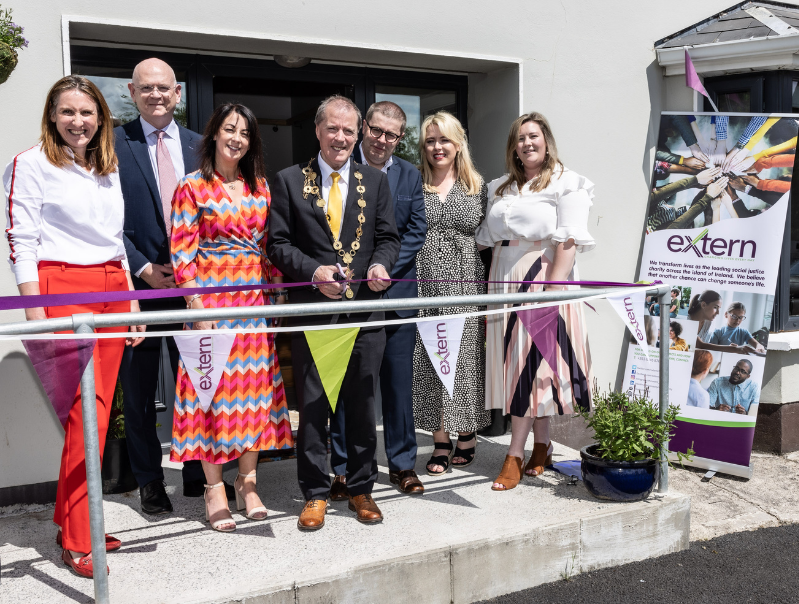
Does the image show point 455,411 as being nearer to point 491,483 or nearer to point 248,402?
point 491,483

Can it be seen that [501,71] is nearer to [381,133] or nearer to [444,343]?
[381,133]

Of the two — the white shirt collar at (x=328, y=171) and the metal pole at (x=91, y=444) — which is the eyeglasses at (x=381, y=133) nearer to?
the white shirt collar at (x=328, y=171)

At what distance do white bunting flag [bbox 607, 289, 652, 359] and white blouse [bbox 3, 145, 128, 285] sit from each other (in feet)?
7.72

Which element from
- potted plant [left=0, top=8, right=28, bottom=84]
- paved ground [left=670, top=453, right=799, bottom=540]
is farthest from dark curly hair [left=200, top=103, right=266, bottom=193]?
paved ground [left=670, top=453, right=799, bottom=540]

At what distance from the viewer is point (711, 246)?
5.54 meters

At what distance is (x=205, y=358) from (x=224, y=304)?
36 centimetres

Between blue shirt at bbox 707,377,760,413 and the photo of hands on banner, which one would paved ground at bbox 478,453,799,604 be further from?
the photo of hands on banner

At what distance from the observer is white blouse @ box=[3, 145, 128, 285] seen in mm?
2969

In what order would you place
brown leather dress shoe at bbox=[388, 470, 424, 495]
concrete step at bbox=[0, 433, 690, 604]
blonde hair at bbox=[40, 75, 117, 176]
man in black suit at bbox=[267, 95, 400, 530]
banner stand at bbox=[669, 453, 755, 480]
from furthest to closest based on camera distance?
banner stand at bbox=[669, 453, 755, 480], brown leather dress shoe at bbox=[388, 470, 424, 495], man in black suit at bbox=[267, 95, 400, 530], blonde hair at bbox=[40, 75, 117, 176], concrete step at bbox=[0, 433, 690, 604]

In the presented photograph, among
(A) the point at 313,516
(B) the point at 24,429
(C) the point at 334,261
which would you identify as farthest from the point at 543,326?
(B) the point at 24,429

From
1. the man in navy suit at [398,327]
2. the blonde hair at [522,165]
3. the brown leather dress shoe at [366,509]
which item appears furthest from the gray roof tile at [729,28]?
the brown leather dress shoe at [366,509]

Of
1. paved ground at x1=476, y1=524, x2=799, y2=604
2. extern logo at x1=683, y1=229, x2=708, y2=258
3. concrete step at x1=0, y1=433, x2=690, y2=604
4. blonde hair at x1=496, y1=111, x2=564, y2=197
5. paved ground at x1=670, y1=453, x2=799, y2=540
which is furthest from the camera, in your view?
extern logo at x1=683, y1=229, x2=708, y2=258

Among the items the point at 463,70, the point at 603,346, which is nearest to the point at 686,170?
the point at 603,346

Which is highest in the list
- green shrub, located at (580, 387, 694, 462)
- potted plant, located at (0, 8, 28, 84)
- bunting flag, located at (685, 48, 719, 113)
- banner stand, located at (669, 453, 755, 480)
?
bunting flag, located at (685, 48, 719, 113)
